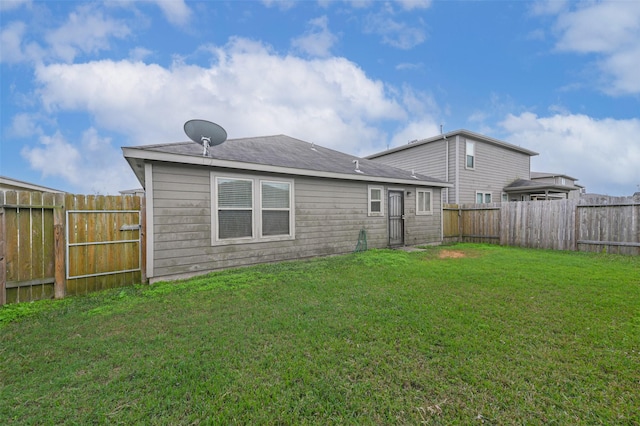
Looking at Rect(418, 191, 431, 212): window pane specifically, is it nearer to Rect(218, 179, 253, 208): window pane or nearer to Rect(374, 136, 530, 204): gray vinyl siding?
Rect(374, 136, 530, 204): gray vinyl siding

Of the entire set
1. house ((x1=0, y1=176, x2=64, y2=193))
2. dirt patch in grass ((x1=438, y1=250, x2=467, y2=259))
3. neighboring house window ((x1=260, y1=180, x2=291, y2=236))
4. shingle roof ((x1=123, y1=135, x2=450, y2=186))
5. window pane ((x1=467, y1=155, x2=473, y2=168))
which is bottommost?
dirt patch in grass ((x1=438, y1=250, x2=467, y2=259))

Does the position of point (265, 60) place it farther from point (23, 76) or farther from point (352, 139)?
Result: point (352, 139)

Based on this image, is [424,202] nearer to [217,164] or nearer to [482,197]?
[482,197]

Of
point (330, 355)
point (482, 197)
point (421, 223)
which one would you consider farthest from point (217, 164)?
point (482, 197)

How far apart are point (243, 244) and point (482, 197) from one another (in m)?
14.3

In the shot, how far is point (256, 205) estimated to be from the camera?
6457 millimetres

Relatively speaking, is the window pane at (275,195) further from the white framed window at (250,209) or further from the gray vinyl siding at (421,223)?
the gray vinyl siding at (421,223)

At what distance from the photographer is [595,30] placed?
30.1ft

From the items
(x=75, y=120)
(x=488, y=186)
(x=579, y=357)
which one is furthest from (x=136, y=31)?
(x=488, y=186)

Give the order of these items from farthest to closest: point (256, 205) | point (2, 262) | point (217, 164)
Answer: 1. point (256, 205)
2. point (217, 164)
3. point (2, 262)

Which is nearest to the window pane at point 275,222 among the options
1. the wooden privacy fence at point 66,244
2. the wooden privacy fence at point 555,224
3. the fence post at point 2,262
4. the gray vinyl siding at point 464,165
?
the wooden privacy fence at point 66,244

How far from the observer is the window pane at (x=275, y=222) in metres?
6.64

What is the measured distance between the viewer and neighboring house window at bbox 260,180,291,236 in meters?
6.62

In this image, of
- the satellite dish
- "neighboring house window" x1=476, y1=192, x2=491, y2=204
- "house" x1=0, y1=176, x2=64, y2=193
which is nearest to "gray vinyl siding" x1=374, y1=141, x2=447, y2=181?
"neighboring house window" x1=476, y1=192, x2=491, y2=204
